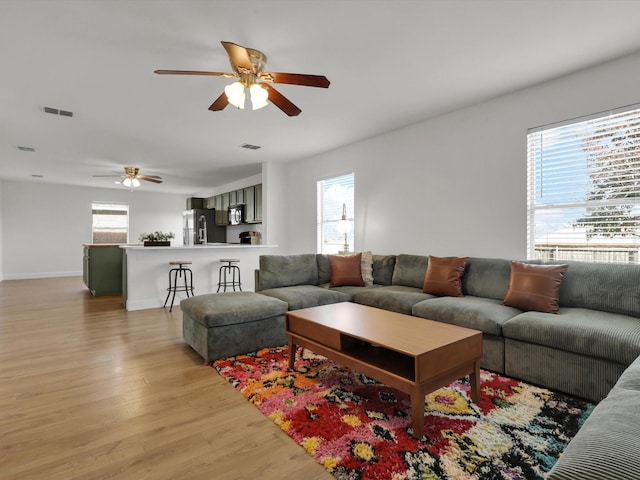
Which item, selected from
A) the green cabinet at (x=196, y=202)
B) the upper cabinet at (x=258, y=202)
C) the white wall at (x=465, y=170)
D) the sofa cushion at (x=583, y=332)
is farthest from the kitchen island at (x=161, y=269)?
the green cabinet at (x=196, y=202)

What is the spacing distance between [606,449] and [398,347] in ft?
3.63

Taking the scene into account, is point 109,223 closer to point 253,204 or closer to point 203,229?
point 203,229

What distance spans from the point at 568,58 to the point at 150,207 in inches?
422

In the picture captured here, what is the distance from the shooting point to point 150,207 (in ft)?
35.0

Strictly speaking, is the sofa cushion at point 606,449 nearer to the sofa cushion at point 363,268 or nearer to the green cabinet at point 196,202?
→ the sofa cushion at point 363,268

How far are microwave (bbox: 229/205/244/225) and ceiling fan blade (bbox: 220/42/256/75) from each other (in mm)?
5639

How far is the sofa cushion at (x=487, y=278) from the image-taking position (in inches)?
130

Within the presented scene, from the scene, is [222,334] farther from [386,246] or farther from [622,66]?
[622,66]

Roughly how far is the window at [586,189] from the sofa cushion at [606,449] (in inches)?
97.9

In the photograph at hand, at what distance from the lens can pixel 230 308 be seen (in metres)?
3.09

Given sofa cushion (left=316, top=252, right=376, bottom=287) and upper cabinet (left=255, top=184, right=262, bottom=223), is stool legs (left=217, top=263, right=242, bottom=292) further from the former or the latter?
sofa cushion (left=316, top=252, right=376, bottom=287)

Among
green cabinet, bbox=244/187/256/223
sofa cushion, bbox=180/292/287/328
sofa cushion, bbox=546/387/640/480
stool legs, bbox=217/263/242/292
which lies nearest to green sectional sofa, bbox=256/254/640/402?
sofa cushion, bbox=180/292/287/328

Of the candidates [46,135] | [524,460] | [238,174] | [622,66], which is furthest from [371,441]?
[238,174]

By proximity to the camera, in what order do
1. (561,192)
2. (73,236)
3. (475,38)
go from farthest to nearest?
(73,236)
(561,192)
(475,38)
